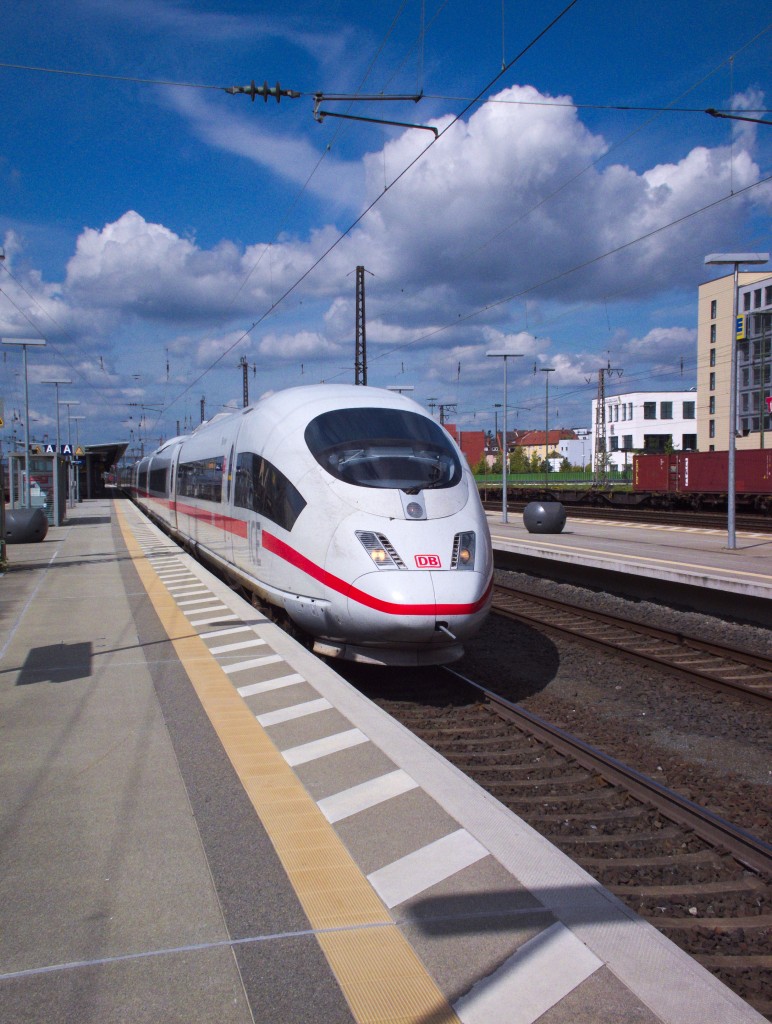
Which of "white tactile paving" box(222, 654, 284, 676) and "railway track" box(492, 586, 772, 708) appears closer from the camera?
"white tactile paving" box(222, 654, 284, 676)

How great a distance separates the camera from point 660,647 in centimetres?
1060

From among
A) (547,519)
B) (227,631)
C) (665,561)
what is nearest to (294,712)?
(227,631)

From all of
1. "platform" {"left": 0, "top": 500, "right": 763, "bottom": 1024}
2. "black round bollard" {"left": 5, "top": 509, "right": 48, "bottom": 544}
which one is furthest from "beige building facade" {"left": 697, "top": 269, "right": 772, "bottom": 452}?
"platform" {"left": 0, "top": 500, "right": 763, "bottom": 1024}

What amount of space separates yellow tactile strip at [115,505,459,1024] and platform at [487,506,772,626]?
820cm

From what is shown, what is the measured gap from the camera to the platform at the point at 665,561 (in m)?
12.0

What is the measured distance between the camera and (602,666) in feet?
32.2

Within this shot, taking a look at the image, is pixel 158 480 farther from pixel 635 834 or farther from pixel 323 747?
pixel 635 834

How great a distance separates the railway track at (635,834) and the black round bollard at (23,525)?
16.9m

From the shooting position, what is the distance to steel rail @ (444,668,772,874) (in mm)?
4828

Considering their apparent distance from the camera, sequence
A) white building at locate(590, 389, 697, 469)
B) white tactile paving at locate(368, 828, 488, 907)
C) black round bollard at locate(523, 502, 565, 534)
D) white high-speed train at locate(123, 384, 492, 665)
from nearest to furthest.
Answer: white tactile paving at locate(368, 828, 488, 907) < white high-speed train at locate(123, 384, 492, 665) < black round bollard at locate(523, 502, 565, 534) < white building at locate(590, 389, 697, 469)

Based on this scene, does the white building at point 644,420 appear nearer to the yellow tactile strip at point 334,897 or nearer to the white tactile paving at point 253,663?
the white tactile paving at point 253,663

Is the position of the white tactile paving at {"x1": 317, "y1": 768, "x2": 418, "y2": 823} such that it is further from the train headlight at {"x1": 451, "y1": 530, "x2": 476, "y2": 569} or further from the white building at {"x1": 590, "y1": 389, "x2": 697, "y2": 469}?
the white building at {"x1": 590, "y1": 389, "x2": 697, "y2": 469}

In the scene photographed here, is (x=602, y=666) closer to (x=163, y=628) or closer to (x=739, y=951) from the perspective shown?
(x=163, y=628)

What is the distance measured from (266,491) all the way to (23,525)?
1483 centimetres
